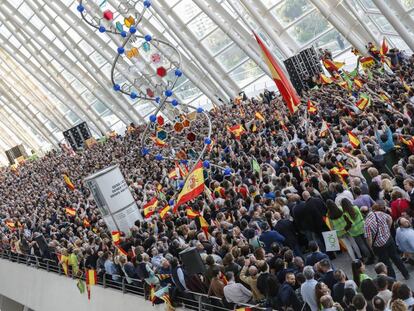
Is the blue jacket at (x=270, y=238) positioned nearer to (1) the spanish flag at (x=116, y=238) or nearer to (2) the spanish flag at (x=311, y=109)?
(1) the spanish flag at (x=116, y=238)

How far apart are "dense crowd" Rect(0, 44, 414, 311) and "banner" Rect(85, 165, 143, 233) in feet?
3.01

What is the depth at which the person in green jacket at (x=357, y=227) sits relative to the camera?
404 inches

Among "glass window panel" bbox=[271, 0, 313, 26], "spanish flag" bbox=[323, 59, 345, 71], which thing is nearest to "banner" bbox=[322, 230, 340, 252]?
"spanish flag" bbox=[323, 59, 345, 71]

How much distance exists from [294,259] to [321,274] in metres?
0.57

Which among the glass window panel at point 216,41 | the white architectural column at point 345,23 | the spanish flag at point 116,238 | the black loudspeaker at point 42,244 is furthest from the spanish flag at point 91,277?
the glass window panel at point 216,41

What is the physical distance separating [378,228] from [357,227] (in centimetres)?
88

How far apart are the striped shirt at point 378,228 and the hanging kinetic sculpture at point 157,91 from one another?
715 cm

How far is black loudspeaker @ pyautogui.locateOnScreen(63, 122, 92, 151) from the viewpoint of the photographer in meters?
43.1

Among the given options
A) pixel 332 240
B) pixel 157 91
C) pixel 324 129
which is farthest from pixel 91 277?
pixel 332 240

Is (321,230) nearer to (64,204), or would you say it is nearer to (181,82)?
(64,204)

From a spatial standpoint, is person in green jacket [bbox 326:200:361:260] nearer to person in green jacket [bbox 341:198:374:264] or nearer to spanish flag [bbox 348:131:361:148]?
person in green jacket [bbox 341:198:374:264]

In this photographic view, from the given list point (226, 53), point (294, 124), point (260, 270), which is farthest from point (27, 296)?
point (226, 53)

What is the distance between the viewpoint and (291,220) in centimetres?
1179

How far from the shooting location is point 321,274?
29.1ft
